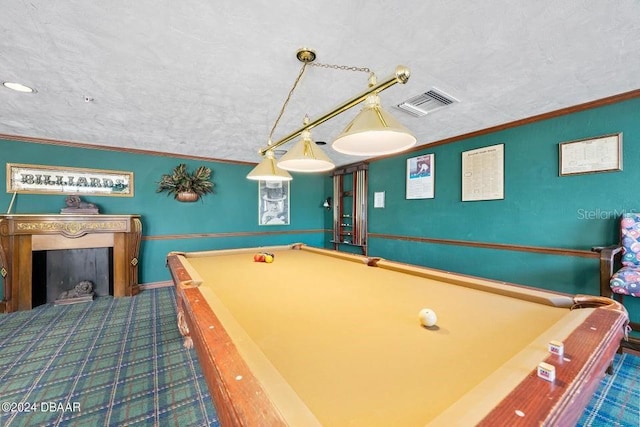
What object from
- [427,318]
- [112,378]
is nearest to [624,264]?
[427,318]

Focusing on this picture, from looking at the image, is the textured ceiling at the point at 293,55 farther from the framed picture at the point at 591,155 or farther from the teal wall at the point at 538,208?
the framed picture at the point at 591,155

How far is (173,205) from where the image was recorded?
4422 mm

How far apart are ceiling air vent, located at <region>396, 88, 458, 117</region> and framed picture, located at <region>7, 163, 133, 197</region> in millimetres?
4137

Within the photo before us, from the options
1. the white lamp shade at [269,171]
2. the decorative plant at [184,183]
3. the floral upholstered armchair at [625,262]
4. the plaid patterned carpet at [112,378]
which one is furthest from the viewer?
the decorative plant at [184,183]

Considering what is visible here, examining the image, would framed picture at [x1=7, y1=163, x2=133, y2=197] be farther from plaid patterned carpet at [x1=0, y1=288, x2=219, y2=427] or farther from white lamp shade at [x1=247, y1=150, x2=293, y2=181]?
white lamp shade at [x1=247, y1=150, x2=293, y2=181]

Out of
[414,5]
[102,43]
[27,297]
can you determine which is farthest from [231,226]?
[414,5]

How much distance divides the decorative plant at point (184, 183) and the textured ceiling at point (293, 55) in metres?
1.48

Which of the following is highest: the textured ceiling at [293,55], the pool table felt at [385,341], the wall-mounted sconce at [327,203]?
the textured ceiling at [293,55]

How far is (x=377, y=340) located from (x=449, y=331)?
311 millimetres

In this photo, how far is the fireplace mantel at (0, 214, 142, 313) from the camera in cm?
313

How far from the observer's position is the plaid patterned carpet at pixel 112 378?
4.97ft

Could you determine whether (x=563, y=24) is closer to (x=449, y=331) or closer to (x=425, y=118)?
(x=425, y=118)

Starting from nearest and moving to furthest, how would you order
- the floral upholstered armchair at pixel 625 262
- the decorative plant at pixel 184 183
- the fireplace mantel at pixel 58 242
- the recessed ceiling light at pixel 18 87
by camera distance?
the floral upholstered armchair at pixel 625 262 < the recessed ceiling light at pixel 18 87 < the fireplace mantel at pixel 58 242 < the decorative plant at pixel 184 183

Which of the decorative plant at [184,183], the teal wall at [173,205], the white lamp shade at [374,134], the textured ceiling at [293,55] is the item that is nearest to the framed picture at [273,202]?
the teal wall at [173,205]
